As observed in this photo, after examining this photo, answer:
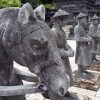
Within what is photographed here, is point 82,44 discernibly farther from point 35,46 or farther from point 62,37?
point 35,46

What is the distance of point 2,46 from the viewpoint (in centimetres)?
153

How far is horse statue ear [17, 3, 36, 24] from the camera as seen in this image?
1.33m

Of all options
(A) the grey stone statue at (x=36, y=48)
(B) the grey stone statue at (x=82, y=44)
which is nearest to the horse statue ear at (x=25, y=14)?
(A) the grey stone statue at (x=36, y=48)

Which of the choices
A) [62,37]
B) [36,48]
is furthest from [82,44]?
[36,48]

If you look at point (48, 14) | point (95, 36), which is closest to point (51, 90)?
point (95, 36)

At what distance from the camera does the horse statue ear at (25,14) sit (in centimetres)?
133

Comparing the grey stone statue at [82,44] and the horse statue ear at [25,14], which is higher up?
the horse statue ear at [25,14]

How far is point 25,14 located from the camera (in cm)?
134

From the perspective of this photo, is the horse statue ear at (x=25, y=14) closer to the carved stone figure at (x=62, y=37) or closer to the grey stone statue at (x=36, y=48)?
the grey stone statue at (x=36, y=48)

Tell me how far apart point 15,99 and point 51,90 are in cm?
47

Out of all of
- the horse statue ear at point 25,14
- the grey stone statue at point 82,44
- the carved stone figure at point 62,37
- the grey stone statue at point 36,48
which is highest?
the horse statue ear at point 25,14

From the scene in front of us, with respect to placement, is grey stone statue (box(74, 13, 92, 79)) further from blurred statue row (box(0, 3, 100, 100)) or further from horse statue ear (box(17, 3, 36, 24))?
horse statue ear (box(17, 3, 36, 24))

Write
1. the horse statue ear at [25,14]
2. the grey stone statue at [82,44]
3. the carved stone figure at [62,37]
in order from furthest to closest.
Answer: the grey stone statue at [82,44] < the carved stone figure at [62,37] < the horse statue ear at [25,14]

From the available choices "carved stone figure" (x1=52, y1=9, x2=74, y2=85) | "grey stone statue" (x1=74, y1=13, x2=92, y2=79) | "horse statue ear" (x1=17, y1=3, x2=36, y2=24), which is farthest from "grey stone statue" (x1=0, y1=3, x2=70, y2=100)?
"grey stone statue" (x1=74, y1=13, x2=92, y2=79)
